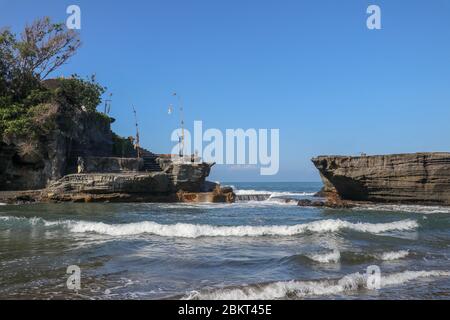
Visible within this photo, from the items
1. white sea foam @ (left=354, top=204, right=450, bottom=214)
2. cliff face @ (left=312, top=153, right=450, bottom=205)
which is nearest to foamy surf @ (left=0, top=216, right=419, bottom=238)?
white sea foam @ (left=354, top=204, right=450, bottom=214)

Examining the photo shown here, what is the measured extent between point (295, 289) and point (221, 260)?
3099 millimetres

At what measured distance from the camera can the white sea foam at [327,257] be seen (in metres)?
10.7

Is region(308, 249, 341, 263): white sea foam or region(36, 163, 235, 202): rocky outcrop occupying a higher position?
region(36, 163, 235, 202): rocky outcrop

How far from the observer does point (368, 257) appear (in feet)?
36.8

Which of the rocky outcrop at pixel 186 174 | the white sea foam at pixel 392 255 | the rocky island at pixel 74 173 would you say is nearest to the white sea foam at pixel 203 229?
the white sea foam at pixel 392 255

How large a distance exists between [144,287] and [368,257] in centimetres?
633

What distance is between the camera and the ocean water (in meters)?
7.77

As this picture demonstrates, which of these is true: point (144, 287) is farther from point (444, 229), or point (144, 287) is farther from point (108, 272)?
point (444, 229)

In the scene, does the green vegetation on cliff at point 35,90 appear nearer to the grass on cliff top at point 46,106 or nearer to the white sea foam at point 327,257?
the grass on cliff top at point 46,106

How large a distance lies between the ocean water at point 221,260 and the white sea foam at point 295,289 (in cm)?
2

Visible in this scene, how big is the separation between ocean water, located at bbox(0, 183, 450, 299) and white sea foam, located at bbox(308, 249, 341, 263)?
0.09 ft

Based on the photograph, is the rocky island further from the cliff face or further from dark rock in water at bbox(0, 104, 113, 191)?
the cliff face
